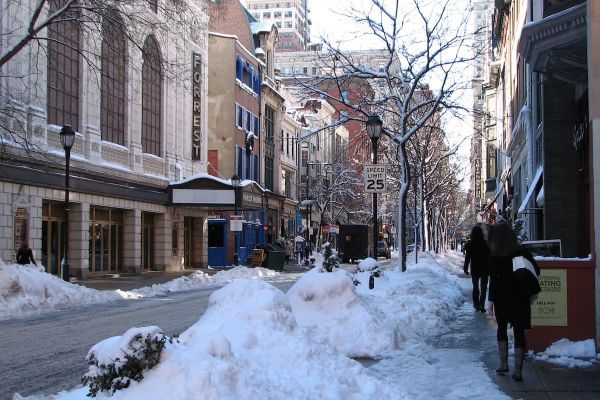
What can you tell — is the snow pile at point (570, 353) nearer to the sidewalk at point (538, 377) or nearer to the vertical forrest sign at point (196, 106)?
the sidewalk at point (538, 377)

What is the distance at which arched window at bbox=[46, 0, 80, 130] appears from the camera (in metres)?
27.9

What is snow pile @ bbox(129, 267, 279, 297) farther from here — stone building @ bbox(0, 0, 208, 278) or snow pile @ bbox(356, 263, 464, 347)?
snow pile @ bbox(356, 263, 464, 347)

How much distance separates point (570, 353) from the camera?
9.27 metres

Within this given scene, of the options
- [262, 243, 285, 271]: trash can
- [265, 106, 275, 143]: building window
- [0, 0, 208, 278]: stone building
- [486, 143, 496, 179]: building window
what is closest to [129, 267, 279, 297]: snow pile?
[262, 243, 285, 271]: trash can

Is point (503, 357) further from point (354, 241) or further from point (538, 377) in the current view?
point (354, 241)

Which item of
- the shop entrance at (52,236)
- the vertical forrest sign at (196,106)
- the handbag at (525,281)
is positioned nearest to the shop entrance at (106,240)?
the shop entrance at (52,236)

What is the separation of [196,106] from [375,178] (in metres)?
25.5

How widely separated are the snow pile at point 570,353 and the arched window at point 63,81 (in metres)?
22.6

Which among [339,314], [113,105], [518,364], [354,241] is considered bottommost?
[518,364]

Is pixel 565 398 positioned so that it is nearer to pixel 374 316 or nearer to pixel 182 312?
pixel 374 316

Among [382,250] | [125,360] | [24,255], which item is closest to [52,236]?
[24,255]

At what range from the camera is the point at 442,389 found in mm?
7516

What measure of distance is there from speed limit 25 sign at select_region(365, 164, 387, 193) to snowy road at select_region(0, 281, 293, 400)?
5.40 meters

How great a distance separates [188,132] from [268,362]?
37.1 m
